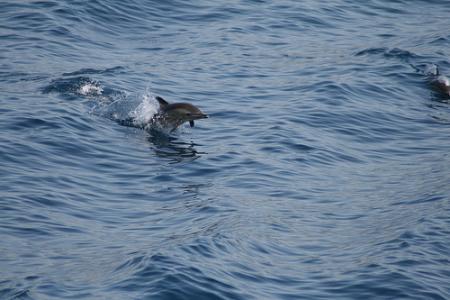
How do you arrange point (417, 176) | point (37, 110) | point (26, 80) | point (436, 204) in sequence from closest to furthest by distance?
1. point (436, 204)
2. point (417, 176)
3. point (37, 110)
4. point (26, 80)

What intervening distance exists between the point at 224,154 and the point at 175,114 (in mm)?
1424

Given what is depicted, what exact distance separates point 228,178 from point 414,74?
835 cm

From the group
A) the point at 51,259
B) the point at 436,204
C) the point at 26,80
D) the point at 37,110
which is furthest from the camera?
the point at 26,80

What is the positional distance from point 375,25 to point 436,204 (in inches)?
496

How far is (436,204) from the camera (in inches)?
578

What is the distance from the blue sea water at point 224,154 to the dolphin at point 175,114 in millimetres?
381

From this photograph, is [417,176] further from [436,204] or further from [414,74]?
[414,74]

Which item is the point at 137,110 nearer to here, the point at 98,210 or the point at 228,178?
the point at 228,178

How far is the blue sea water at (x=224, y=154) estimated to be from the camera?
1168 cm

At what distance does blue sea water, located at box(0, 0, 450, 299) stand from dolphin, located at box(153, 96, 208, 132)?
15.0 inches

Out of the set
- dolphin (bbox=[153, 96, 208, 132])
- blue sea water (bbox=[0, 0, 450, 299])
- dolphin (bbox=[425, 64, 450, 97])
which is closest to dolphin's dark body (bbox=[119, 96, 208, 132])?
dolphin (bbox=[153, 96, 208, 132])

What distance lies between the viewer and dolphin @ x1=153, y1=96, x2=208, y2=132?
1734 cm

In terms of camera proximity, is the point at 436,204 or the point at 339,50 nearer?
the point at 436,204

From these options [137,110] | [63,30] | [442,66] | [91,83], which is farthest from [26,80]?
[442,66]
